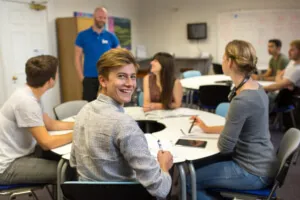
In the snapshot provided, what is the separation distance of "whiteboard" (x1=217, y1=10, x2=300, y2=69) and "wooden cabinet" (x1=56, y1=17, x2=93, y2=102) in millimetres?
3313

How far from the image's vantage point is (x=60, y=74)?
17.2ft

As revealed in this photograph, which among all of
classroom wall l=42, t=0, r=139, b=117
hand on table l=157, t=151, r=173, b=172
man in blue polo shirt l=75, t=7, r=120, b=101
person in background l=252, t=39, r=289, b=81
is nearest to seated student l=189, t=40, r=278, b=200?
hand on table l=157, t=151, r=173, b=172

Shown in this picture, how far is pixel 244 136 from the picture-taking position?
180 centimetres

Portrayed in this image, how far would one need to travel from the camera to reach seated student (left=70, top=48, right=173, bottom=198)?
123 centimetres

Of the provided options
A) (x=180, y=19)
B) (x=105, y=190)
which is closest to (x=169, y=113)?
(x=105, y=190)

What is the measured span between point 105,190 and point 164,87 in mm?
1805

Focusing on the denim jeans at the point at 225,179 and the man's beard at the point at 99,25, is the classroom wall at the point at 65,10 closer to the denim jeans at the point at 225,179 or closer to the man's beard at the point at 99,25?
the man's beard at the point at 99,25

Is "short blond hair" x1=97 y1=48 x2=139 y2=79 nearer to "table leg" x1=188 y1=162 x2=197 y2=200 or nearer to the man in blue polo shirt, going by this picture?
"table leg" x1=188 y1=162 x2=197 y2=200

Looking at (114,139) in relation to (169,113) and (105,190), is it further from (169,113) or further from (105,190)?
(169,113)

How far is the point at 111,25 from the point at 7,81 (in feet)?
9.31

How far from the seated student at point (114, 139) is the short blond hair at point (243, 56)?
723 millimetres

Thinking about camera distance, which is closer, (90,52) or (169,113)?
(169,113)

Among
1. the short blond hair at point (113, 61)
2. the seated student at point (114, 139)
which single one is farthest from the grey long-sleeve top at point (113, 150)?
the short blond hair at point (113, 61)

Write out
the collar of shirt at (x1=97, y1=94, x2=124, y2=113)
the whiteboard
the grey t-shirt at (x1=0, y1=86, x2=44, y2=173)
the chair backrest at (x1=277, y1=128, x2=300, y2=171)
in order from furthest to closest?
the whiteboard < the grey t-shirt at (x1=0, y1=86, x2=44, y2=173) < the chair backrest at (x1=277, y1=128, x2=300, y2=171) < the collar of shirt at (x1=97, y1=94, x2=124, y2=113)
